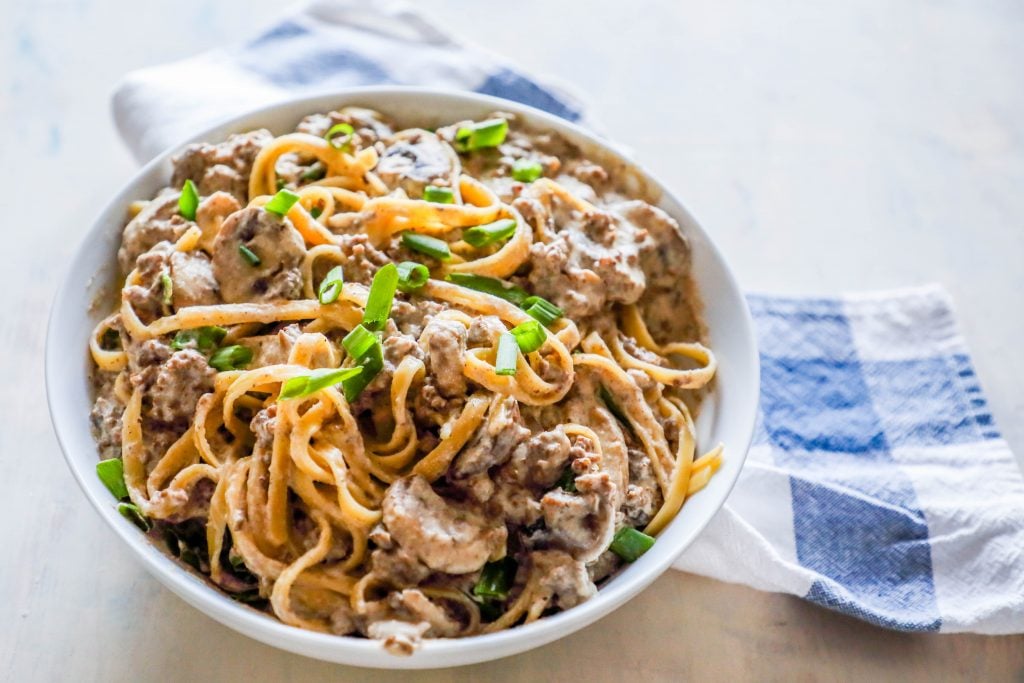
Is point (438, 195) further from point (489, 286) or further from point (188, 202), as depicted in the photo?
point (188, 202)

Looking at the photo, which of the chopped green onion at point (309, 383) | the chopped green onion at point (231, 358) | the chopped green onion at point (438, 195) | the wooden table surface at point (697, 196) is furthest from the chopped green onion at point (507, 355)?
the wooden table surface at point (697, 196)

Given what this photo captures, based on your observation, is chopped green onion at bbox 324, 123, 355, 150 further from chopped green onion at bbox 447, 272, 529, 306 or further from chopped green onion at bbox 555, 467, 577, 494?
chopped green onion at bbox 555, 467, 577, 494

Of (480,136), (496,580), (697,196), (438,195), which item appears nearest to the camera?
(496,580)

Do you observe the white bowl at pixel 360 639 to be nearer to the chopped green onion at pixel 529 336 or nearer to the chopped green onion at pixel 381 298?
the chopped green onion at pixel 529 336

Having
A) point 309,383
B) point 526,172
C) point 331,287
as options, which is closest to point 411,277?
point 331,287

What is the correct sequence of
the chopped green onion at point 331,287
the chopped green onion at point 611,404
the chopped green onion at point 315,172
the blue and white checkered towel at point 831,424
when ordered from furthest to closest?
1. the chopped green onion at point 315,172
2. the blue and white checkered towel at point 831,424
3. the chopped green onion at point 611,404
4. the chopped green onion at point 331,287

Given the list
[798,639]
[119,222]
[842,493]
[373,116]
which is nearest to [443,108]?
[373,116]

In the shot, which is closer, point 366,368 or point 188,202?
point 366,368

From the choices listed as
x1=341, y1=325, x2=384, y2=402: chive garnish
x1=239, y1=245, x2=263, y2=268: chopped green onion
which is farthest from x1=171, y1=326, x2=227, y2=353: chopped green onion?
x1=341, y1=325, x2=384, y2=402: chive garnish
